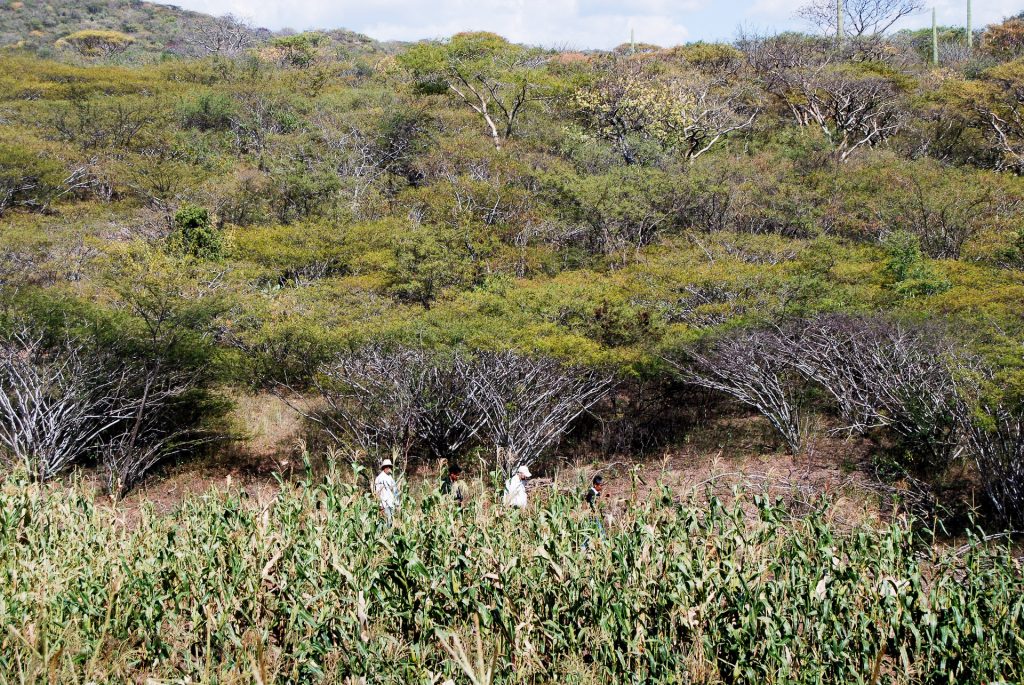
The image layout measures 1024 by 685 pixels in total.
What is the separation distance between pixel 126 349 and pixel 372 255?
720 cm

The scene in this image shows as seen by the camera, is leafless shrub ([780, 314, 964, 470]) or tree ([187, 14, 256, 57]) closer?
leafless shrub ([780, 314, 964, 470])

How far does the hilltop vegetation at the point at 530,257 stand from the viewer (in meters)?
12.9

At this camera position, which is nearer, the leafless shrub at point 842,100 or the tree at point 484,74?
the leafless shrub at point 842,100

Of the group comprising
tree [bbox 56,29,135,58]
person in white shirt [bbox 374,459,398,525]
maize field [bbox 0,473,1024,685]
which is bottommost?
person in white shirt [bbox 374,459,398,525]

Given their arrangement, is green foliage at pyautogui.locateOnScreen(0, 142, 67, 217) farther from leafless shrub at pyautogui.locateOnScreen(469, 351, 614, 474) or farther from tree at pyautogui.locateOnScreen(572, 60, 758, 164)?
leafless shrub at pyautogui.locateOnScreen(469, 351, 614, 474)

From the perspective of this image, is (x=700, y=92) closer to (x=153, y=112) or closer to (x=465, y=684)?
(x=153, y=112)

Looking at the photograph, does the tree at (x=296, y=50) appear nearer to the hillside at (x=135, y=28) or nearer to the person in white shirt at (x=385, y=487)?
the hillside at (x=135, y=28)

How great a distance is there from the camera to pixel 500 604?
497 cm

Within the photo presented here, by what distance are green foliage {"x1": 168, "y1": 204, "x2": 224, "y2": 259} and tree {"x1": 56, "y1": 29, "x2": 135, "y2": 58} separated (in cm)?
5044

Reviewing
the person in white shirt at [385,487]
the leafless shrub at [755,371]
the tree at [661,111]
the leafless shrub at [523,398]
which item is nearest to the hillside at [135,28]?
the tree at [661,111]

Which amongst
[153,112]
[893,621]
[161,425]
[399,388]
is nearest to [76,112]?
[153,112]

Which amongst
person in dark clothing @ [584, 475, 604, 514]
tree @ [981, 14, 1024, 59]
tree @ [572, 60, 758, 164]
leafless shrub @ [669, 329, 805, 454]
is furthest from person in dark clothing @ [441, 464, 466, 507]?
tree @ [981, 14, 1024, 59]

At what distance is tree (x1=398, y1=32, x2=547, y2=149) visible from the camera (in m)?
31.4

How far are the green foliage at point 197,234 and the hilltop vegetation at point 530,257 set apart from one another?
118 millimetres
